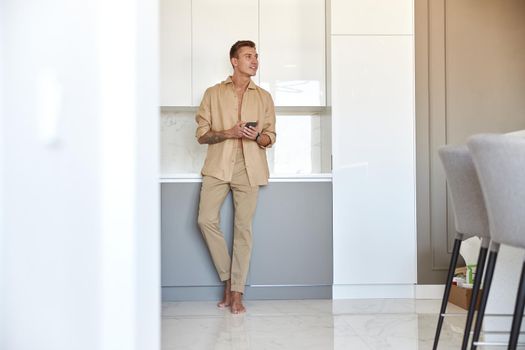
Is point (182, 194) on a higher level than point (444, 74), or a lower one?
lower

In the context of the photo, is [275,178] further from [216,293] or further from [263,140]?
[216,293]

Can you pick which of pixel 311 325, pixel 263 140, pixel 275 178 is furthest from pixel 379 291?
pixel 263 140

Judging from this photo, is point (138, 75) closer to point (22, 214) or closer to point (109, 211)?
point (109, 211)

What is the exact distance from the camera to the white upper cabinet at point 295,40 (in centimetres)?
424

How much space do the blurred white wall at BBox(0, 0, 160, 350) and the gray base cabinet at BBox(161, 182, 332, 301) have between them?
2.26m

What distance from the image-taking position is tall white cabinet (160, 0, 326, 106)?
418 cm

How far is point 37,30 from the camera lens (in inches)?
58.6

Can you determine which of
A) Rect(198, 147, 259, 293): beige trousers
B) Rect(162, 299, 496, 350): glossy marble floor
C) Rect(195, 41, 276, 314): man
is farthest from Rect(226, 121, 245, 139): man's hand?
Rect(162, 299, 496, 350): glossy marble floor

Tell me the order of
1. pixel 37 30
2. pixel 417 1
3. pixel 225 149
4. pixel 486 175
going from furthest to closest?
pixel 417 1, pixel 225 149, pixel 486 175, pixel 37 30

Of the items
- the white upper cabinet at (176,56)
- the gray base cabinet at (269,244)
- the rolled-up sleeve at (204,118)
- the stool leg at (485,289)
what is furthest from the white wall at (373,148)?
the stool leg at (485,289)

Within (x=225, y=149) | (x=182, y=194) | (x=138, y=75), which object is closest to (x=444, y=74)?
(x=225, y=149)

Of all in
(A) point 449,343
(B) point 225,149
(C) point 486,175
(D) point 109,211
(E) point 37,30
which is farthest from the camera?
(B) point 225,149

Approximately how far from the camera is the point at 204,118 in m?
3.75

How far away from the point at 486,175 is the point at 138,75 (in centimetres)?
102
